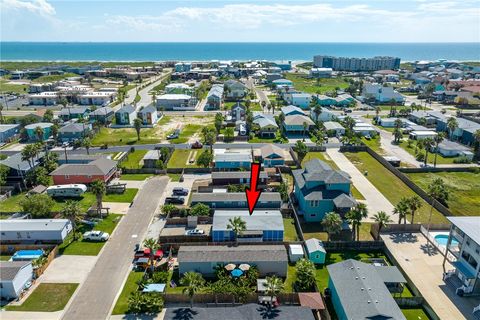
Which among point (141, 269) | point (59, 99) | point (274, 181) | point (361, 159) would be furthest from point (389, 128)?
point (59, 99)

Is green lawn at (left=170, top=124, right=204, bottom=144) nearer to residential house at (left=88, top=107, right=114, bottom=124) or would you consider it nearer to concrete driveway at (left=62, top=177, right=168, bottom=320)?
residential house at (left=88, top=107, right=114, bottom=124)

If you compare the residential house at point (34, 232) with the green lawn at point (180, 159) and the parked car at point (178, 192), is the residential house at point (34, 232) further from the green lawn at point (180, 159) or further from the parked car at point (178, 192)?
the green lawn at point (180, 159)

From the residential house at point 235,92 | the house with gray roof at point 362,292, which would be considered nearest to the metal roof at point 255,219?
the house with gray roof at point 362,292

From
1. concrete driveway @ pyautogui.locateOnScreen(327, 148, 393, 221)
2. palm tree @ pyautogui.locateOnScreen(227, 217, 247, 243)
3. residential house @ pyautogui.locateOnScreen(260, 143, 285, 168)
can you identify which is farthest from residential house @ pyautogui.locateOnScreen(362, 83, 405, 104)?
palm tree @ pyautogui.locateOnScreen(227, 217, 247, 243)

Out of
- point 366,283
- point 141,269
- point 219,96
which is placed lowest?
point 141,269

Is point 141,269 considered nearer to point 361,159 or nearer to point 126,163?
point 126,163
